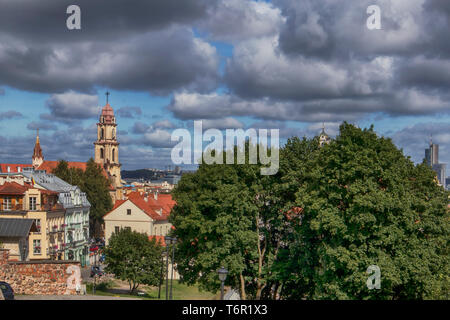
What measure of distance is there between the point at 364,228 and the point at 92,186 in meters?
81.3

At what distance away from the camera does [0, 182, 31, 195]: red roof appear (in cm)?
5940

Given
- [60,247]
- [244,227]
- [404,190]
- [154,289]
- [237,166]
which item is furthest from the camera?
[60,247]

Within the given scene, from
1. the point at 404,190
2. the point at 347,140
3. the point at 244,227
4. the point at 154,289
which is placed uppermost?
the point at 347,140

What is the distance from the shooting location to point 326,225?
28125 millimetres

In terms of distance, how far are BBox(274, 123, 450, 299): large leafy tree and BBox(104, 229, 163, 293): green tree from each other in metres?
21.9

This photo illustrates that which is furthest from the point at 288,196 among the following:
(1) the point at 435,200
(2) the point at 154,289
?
(2) the point at 154,289

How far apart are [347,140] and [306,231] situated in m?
5.86

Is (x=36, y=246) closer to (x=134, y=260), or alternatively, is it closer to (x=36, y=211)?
(x=36, y=211)

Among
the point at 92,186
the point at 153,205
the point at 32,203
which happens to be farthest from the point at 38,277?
the point at 92,186

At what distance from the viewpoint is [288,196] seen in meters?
35.5

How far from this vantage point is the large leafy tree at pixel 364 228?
2733 cm

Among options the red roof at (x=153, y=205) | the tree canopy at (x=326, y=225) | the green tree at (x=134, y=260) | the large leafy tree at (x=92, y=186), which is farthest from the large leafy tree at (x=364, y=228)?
the large leafy tree at (x=92, y=186)

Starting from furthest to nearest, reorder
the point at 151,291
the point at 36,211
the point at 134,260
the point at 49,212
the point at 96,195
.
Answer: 1. the point at 96,195
2. the point at 49,212
3. the point at 36,211
4. the point at 151,291
5. the point at 134,260
